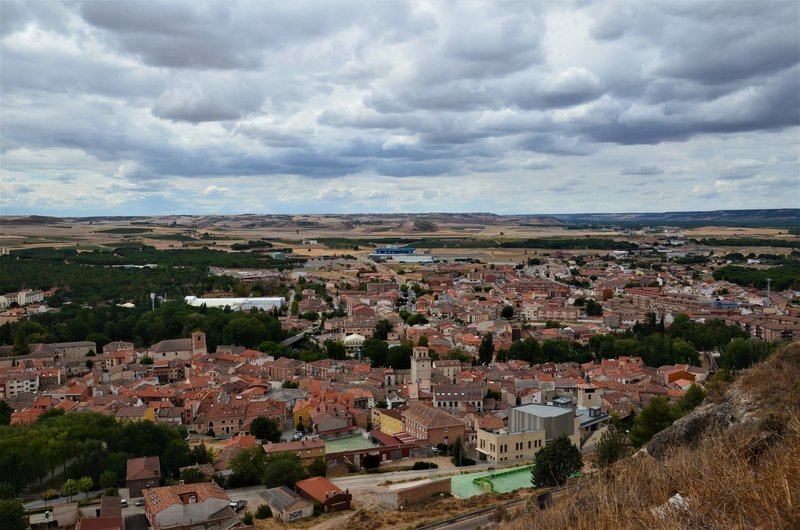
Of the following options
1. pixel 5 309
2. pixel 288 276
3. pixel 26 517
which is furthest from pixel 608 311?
pixel 5 309

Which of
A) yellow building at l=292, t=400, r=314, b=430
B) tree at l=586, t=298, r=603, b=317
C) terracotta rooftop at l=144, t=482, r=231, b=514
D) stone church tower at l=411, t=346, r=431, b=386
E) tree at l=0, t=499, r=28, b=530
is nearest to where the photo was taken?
tree at l=0, t=499, r=28, b=530

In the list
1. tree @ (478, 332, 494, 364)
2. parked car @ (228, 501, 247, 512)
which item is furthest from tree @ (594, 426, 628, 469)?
tree @ (478, 332, 494, 364)

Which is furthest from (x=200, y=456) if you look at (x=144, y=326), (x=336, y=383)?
(x=144, y=326)

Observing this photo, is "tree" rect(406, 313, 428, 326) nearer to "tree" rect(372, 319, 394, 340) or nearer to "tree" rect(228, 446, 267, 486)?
"tree" rect(372, 319, 394, 340)

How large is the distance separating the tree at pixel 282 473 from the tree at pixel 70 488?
12.5 feet

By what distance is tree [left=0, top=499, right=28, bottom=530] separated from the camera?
11297 mm

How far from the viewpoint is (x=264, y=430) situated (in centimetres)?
1736

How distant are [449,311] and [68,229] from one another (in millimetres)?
93058

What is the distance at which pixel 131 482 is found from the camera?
13.7 meters

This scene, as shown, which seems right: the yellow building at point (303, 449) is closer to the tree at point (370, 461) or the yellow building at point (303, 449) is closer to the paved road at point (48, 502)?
the tree at point (370, 461)

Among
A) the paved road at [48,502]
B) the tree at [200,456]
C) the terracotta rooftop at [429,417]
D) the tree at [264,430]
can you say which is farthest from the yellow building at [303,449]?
the paved road at [48,502]

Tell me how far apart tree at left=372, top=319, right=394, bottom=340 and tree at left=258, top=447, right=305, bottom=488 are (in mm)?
16617

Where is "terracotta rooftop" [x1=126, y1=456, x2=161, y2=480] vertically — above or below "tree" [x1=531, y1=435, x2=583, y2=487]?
below

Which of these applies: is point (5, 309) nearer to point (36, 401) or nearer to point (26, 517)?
point (36, 401)
